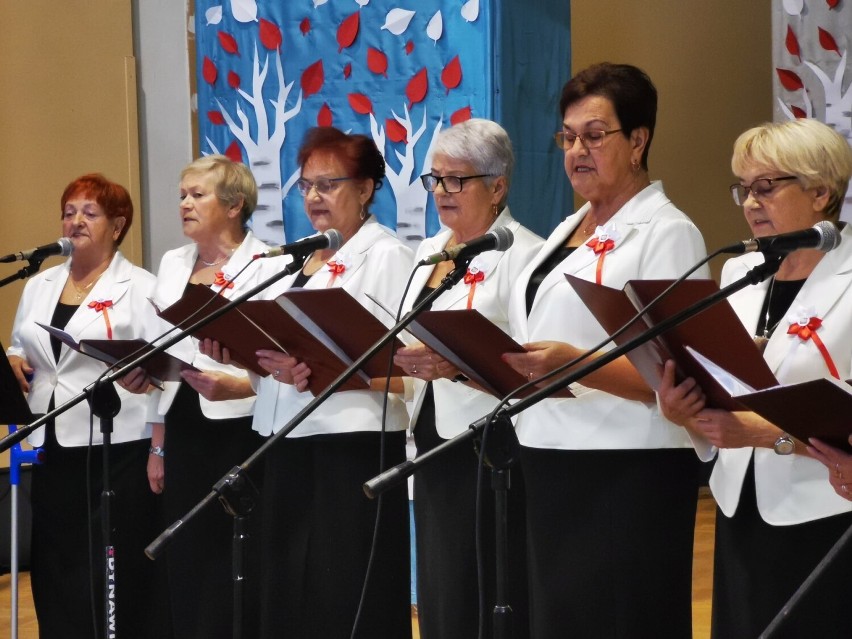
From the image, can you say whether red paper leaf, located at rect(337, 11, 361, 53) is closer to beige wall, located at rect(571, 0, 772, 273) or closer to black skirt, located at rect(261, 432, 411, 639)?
black skirt, located at rect(261, 432, 411, 639)

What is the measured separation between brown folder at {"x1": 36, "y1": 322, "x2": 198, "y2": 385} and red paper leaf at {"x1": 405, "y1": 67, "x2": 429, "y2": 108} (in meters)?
1.69

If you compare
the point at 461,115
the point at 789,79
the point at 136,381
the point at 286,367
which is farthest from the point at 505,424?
the point at 789,79

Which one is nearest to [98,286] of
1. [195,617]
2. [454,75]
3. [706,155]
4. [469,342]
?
[195,617]

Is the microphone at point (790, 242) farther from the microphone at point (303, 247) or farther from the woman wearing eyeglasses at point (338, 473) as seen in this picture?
the woman wearing eyeglasses at point (338, 473)

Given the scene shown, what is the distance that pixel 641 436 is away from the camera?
2879 millimetres

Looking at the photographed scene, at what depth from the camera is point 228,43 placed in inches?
230

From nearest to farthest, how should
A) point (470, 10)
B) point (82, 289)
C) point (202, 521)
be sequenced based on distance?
1. point (202, 521)
2. point (82, 289)
3. point (470, 10)

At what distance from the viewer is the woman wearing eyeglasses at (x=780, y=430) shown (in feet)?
8.09

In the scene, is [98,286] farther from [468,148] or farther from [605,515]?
[605,515]

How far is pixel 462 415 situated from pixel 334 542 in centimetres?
61

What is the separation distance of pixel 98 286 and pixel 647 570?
2482mm

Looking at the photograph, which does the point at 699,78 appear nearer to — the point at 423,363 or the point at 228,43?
the point at 228,43

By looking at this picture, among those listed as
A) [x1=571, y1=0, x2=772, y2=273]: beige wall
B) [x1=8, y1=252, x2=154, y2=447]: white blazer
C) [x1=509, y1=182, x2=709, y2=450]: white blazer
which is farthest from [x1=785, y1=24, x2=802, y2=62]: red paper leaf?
[x1=509, y1=182, x2=709, y2=450]: white blazer

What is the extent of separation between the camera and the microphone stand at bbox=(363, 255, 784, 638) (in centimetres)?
211
